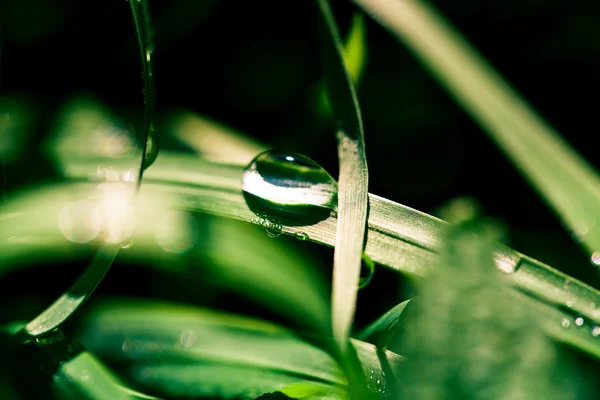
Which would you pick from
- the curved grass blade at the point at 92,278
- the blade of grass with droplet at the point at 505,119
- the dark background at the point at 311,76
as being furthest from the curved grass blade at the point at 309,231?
the dark background at the point at 311,76

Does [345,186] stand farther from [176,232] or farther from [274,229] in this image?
[176,232]

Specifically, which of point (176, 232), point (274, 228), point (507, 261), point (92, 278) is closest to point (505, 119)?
point (507, 261)

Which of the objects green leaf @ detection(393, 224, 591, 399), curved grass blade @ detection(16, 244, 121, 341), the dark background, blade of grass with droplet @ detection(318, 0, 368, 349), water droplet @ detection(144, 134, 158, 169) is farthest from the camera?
the dark background

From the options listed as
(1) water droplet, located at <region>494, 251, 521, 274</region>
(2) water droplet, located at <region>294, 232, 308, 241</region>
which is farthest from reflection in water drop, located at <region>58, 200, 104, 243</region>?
(1) water droplet, located at <region>494, 251, 521, 274</region>

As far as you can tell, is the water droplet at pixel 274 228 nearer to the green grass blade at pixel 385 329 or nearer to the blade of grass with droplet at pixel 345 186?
the blade of grass with droplet at pixel 345 186

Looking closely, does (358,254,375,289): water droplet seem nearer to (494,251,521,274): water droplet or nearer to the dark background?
(494,251,521,274): water droplet

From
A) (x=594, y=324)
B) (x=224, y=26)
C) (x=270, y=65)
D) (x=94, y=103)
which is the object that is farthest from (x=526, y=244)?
(x=94, y=103)
